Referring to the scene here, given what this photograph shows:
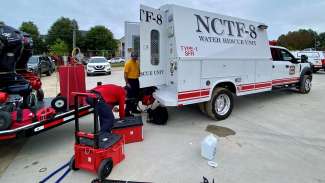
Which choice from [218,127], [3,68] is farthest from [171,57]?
[3,68]

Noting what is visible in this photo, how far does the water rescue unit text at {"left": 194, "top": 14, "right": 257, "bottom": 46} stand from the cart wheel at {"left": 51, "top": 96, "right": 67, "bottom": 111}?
3.21m

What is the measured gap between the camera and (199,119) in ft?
21.8

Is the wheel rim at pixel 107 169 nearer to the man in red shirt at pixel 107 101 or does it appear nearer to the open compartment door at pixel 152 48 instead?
the man in red shirt at pixel 107 101

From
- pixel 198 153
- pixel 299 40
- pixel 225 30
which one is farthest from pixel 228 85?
pixel 299 40

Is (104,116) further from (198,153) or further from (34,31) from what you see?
(34,31)

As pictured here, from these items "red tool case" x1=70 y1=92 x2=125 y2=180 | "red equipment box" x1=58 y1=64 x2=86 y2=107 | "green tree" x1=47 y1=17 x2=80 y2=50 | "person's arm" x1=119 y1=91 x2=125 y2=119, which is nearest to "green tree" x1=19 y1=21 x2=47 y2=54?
"green tree" x1=47 y1=17 x2=80 y2=50

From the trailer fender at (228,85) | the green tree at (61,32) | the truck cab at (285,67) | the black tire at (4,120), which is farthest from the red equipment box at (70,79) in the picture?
the green tree at (61,32)

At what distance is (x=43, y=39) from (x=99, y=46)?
13995mm

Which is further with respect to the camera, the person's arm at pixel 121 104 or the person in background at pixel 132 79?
the person in background at pixel 132 79

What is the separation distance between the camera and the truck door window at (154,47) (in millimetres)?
5821

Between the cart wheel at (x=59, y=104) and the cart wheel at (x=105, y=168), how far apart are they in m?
1.68

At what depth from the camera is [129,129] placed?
492cm

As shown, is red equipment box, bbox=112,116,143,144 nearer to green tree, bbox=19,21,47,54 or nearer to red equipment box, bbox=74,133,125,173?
red equipment box, bbox=74,133,125,173

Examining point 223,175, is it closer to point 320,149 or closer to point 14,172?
point 320,149
